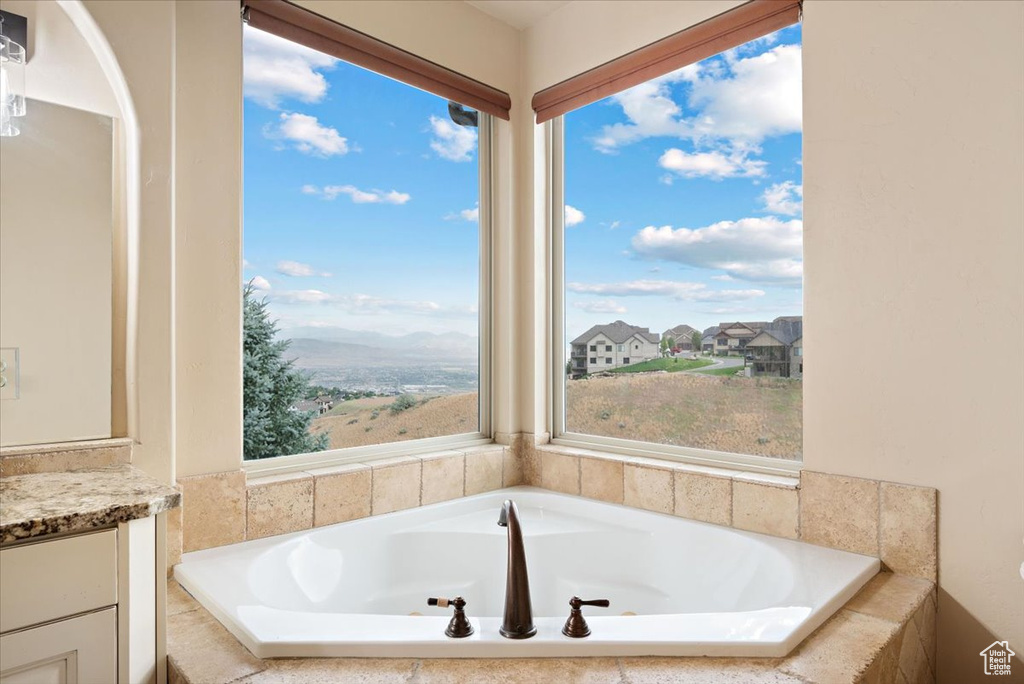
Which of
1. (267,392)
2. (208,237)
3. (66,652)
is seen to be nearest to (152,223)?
(208,237)

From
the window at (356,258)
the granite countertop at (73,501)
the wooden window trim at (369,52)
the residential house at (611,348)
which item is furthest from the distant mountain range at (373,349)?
the wooden window trim at (369,52)

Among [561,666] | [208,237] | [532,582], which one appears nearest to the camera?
[561,666]

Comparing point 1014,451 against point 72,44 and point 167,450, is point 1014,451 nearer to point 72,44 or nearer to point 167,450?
point 167,450

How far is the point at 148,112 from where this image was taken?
163 cm

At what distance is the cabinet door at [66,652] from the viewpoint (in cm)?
104

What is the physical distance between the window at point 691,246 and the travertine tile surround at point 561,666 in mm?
773

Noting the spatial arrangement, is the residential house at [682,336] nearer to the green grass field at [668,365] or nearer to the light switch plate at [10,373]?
the green grass field at [668,365]

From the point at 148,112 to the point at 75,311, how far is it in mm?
558

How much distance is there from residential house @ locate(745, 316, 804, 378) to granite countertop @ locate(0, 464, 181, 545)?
71.1 inches

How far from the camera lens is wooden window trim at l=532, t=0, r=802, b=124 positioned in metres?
1.98

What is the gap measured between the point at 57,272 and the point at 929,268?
227 cm

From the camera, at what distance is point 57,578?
3.55 feet

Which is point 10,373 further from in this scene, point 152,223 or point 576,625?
point 576,625

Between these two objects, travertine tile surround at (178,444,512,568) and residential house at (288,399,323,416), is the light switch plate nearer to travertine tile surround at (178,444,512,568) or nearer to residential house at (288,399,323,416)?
travertine tile surround at (178,444,512,568)
